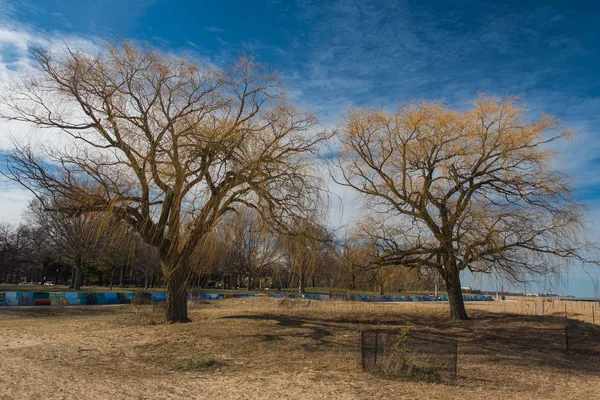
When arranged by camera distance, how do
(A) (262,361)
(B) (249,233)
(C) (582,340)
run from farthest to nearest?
(C) (582,340) → (B) (249,233) → (A) (262,361)

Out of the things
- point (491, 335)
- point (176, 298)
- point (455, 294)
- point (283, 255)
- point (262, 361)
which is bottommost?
point (262, 361)

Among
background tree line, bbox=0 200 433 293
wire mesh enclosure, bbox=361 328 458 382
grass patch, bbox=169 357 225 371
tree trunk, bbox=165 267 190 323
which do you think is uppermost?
background tree line, bbox=0 200 433 293

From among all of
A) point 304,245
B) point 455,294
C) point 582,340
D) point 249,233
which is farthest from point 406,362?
point 455,294

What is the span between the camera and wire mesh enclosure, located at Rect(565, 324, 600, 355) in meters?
11.1

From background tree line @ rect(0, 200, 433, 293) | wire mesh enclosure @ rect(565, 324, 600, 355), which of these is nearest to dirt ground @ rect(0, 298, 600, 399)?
wire mesh enclosure @ rect(565, 324, 600, 355)

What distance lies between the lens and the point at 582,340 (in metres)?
12.2

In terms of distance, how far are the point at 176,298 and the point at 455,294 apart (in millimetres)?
8777

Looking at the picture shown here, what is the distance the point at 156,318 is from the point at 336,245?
620 centimetres

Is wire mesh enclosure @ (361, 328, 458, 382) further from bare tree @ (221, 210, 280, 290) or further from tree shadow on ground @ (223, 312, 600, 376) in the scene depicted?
bare tree @ (221, 210, 280, 290)

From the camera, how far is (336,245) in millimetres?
11641

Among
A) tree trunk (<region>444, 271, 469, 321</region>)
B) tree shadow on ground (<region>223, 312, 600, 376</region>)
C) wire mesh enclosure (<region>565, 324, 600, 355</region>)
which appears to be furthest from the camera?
tree trunk (<region>444, 271, 469, 321</region>)

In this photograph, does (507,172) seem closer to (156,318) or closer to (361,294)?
(361,294)

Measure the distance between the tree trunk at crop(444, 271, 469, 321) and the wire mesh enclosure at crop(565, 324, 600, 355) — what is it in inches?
124

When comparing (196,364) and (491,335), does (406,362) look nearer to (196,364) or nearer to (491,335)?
(196,364)
